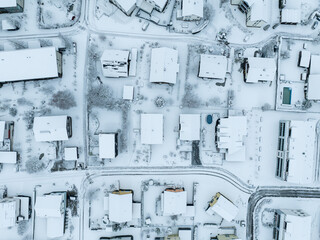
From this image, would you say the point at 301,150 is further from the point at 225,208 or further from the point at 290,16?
the point at 290,16

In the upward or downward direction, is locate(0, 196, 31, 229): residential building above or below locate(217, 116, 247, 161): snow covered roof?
below

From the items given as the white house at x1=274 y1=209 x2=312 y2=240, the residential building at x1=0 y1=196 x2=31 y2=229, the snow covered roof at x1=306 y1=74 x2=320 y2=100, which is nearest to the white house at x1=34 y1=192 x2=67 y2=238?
the residential building at x1=0 y1=196 x2=31 y2=229

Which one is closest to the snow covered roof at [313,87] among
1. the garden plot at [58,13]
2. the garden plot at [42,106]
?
the garden plot at [42,106]

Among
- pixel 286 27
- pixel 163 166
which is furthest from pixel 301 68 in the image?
pixel 163 166

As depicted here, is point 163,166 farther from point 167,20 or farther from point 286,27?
point 286,27

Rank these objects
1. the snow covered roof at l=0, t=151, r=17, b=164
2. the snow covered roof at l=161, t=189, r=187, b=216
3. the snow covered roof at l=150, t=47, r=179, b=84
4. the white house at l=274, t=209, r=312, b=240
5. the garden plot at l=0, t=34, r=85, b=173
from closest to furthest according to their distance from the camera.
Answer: the snow covered roof at l=150, t=47, r=179, b=84 → the white house at l=274, t=209, r=312, b=240 → the snow covered roof at l=161, t=189, r=187, b=216 → the snow covered roof at l=0, t=151, r=17, b=164 → the garden plot at l=0, t=34, r=85, b=173

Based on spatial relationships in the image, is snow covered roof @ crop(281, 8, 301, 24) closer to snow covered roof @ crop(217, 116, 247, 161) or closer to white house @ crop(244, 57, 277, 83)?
white house @ crop(244, 57, 277, 83)

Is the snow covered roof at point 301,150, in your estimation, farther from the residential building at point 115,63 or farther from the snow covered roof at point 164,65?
the residential building at point 115,63
